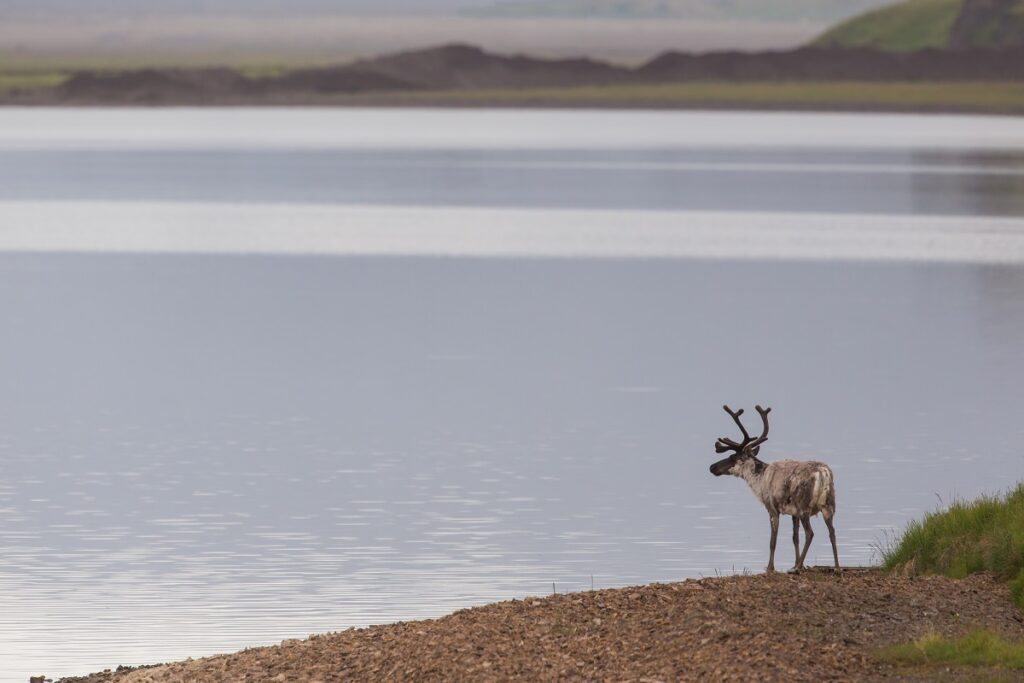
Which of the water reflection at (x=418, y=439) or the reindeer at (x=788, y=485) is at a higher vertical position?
the water reflection at (x=418, y=439)

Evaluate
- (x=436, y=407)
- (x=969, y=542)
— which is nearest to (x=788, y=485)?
(x=969, y=542)

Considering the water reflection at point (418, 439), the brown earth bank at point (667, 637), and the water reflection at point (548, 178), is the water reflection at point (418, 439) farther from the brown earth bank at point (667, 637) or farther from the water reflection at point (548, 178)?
the water reflection at point (548, 178)

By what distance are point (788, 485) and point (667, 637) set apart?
214 centimetres

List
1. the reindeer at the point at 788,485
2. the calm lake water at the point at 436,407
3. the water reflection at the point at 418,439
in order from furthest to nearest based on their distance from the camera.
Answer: the calm lake water at the point at 436,407, the water reflection at the point at 418,439, the reindeer at the point at 788,485

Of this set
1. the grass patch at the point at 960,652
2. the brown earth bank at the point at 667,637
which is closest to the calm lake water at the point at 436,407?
the brown earth bank at the point at 667,637

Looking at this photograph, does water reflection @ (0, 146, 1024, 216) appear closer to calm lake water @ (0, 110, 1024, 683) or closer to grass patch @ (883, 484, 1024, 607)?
calm lake water @ (0, 110, 1024, 683)

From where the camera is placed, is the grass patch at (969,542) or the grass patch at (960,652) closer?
the grass patch at (960,652)

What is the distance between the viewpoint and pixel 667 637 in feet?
39.5

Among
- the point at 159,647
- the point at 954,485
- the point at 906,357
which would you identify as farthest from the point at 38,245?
the point at 159,647

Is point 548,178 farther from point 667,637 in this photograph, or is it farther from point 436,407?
point 667,637

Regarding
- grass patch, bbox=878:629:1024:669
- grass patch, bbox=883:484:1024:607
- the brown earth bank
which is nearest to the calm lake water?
grass patch, bbox=883:484:1024:607

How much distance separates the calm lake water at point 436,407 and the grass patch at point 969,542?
76.2 inches

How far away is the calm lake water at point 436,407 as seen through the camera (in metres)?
17.4

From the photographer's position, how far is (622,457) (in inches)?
923
